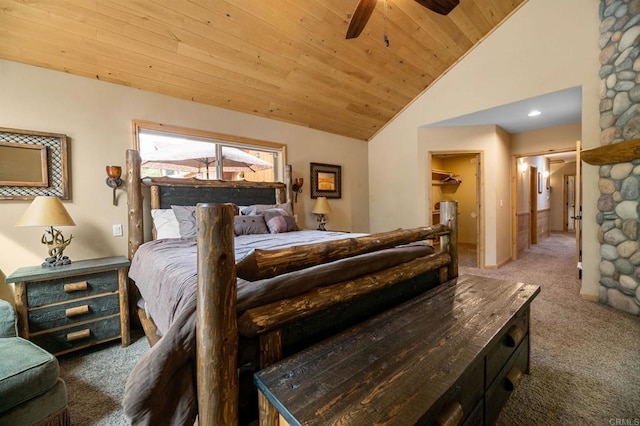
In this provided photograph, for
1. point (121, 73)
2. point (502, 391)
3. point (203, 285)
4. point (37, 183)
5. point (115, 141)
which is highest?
point (121, 73)

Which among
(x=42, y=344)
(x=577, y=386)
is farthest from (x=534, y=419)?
(x=42, y=344)

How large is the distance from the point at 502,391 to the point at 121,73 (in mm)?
3887

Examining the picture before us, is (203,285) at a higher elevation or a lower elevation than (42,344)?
higher

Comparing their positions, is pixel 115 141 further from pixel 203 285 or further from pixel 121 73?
pixel 203 285

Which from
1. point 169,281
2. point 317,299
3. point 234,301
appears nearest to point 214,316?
point 234,301

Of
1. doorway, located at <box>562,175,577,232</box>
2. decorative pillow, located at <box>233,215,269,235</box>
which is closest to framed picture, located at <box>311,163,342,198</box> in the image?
decorative pillow, located at <box>233,215,269,235</box>

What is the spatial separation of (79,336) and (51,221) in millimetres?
910

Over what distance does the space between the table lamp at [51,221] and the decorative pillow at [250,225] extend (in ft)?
4.30

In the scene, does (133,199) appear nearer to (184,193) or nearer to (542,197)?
(184,193)

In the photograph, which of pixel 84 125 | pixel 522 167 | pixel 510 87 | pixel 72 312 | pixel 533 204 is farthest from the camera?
pixel 533 204

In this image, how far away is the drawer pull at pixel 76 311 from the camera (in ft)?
6.45

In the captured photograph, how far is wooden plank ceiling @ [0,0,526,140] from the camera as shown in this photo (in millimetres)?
2080

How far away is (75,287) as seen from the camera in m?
2.00

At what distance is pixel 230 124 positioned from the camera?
3.34 meters
